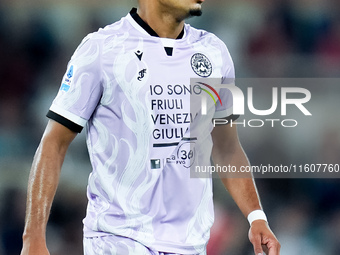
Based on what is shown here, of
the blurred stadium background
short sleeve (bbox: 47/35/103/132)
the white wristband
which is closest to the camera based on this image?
short sleeve (bbox: 47/35/103/132)

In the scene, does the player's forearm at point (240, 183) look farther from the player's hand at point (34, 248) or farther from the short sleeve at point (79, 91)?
the player's hand at point (34, 248)

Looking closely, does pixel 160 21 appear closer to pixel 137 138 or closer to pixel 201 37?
pixel 201 37

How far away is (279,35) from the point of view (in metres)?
7.11

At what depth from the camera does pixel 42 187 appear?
125 inches

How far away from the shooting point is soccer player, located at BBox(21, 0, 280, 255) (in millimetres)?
3289

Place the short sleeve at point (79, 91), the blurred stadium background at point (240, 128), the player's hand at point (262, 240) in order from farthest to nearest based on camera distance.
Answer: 1. the blurred stadium background at point (240, 128)
2. the player's hand at point (262, 240)
3. the short sleeve at point (79, 91)

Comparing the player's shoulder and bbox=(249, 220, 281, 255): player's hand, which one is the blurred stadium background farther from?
the player's shoulder

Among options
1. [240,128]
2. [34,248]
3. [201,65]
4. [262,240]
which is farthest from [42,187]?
[240,128]

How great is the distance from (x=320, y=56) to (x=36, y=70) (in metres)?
2.75

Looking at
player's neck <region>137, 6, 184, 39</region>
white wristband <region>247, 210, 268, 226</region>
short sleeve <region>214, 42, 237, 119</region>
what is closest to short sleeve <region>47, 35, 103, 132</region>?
player's neck <region>137, 6, 184, 39</region>

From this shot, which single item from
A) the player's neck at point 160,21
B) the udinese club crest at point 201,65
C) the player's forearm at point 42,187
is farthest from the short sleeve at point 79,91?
the udinese club crest at point 201,65

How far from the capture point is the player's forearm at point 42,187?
311cm

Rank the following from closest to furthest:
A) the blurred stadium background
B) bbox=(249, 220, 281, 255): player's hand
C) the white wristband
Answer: bbox=(249, 220, 281, 255): player's hand < the white wristband < the blurred stadium background

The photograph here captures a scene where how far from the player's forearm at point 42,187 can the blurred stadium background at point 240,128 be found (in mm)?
3076
